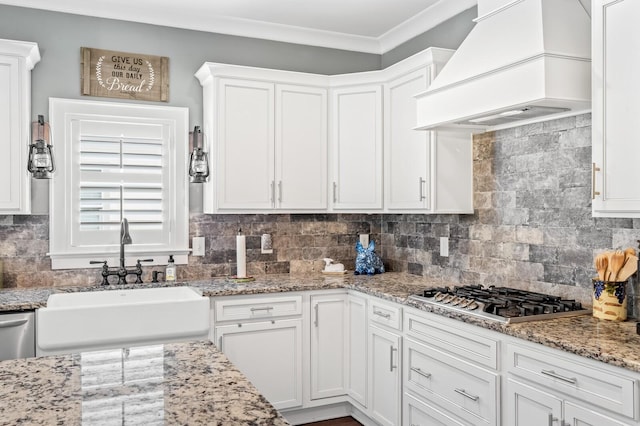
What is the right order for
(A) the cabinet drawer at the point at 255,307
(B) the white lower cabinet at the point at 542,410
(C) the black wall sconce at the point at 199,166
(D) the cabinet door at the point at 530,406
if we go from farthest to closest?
(C) the black wall sconce at the point at 199,166 < (A) the cabinet drawer at the point at 255,307 < (D) the cabinet door at the point at 530,406 < (B) the white lower cabinet at the point at 542,410

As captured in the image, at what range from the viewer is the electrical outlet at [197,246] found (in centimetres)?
391

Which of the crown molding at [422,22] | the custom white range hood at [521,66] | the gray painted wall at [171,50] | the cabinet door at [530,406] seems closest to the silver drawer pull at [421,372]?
the cabinet door at [530,406]

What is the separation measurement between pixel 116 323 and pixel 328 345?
1.36 m

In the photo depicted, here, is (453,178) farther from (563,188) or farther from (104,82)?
(104,82)

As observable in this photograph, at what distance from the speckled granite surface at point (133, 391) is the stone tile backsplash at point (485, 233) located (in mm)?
1925

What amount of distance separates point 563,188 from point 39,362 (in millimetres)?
2492

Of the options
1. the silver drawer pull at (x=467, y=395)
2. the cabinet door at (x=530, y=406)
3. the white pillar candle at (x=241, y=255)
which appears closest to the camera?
the cabinet door at (x=530, y=406)

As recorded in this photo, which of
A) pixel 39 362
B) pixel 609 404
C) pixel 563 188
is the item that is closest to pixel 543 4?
pixel 563 188

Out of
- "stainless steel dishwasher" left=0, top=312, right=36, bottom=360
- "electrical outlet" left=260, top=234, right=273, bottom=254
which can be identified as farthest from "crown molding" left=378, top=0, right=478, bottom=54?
"stainless steel dishwasher" left=0, top=312, right=36, bottom=360

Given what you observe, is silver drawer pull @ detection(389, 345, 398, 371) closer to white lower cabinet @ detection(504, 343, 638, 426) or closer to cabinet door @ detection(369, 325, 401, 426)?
cabinet door @ detection(369, 325, 401, 426)

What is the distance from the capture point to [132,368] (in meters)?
1.61

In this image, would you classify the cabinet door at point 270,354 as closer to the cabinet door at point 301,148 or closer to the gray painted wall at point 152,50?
the cabinet door at point 301,148

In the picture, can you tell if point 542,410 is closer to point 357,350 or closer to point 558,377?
point 558,377

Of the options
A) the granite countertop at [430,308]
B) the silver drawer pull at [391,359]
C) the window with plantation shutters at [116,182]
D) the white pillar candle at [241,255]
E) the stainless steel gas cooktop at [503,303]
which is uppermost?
the window with plantation shutters at [116,182]
